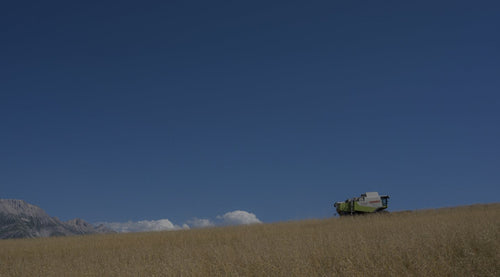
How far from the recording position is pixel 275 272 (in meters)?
7.77

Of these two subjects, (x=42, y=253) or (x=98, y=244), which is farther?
(x=98, y=244)

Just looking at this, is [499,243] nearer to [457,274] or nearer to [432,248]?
[432,248]

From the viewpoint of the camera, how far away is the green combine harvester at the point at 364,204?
82.9 feet

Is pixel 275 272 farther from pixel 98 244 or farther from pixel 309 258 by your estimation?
pixel 98 244

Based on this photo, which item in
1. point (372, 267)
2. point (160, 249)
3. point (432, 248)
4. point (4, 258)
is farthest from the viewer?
point (4, 258)

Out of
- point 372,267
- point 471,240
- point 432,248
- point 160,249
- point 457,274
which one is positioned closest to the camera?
point 457,274

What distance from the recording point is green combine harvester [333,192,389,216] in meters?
25.3

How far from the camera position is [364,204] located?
2548 cm

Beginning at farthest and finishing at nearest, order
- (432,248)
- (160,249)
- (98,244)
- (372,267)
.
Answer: (98,244) < (160,249) < (432,248) < (372,267)

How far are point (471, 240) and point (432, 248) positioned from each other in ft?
4.97

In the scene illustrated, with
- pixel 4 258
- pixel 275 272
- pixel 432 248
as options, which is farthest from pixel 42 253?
pixel 432 248

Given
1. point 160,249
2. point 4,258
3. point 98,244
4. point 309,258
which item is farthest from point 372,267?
point 4,258

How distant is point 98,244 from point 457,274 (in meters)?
15.6

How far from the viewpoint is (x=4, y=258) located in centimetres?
1513
